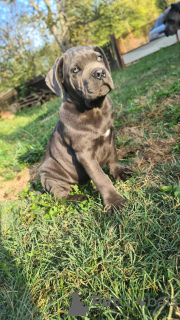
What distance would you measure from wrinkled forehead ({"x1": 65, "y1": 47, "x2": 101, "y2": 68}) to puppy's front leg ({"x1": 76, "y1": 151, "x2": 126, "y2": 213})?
3.22 feet

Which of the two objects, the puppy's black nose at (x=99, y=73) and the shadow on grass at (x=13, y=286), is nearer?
the shadow on grass at (x=13, y=286)

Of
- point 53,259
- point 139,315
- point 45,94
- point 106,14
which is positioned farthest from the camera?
point 45,94

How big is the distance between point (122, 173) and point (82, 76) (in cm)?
127

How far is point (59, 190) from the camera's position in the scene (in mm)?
3092

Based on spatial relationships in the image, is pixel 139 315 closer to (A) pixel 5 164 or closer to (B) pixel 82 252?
(B) pixel 82 252

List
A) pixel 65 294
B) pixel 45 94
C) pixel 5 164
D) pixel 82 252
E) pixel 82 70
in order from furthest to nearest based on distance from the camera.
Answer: pixel 45 94, pixel 5 164, pixel 82 70, pixel 82 252, pixel 65 294

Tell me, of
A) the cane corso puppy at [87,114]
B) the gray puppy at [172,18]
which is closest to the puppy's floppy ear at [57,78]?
the cane corso puppy at [87,114]

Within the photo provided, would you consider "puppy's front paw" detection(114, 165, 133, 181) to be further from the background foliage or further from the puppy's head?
the background foliage

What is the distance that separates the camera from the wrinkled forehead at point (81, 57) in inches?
98.7

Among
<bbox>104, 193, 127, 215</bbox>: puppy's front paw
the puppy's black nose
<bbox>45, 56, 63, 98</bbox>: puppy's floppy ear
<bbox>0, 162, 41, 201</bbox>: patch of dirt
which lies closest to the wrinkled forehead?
<bbox>45, 56, 63, 98</bbox>: puppy's floppy ear

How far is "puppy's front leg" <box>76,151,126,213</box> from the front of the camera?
2342 millimetres

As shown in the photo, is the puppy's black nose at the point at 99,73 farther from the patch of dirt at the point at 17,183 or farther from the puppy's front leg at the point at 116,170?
the patch of dirt at the point at 17,183

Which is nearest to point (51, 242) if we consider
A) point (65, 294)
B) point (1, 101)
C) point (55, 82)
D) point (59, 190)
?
point (65, 294)

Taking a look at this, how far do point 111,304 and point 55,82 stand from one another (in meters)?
2.22
